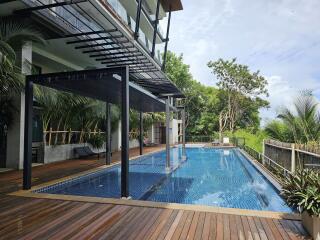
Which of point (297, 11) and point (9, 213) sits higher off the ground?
point (297, 11)

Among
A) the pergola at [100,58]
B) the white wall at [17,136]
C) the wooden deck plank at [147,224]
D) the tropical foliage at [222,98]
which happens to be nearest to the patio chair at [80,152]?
the pergola at [100,58]

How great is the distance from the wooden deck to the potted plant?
185 mm

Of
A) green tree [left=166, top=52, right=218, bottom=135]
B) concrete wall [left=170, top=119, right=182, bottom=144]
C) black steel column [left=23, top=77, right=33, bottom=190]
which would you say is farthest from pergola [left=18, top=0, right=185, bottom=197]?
green tree [left=166, top=52, right=218, bottom=135]

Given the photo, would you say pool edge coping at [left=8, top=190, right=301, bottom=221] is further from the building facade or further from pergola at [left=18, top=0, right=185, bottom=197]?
the building facade

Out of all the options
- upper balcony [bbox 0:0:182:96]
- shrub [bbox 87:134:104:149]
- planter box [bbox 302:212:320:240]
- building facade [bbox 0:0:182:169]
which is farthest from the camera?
shrub [bbox 87:134:104:149]

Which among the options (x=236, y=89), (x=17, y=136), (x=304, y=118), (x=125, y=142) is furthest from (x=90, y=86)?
(x=236, y=89)

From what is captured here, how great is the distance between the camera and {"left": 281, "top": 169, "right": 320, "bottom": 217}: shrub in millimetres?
3299

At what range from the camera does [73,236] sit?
347cm

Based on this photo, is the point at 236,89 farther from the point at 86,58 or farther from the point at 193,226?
the point at 193,226

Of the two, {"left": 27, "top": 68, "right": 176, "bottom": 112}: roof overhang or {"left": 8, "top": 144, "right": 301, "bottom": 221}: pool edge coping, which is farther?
{"left": 27, "top": 68, "right": 176, "bottom": 112}: roof overhang

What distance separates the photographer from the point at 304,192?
3.49m

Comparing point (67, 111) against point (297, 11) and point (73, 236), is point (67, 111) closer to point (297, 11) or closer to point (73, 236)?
point (73, 236)

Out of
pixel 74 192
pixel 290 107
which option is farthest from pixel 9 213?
pixel 290 107

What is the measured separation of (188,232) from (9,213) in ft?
9.69
